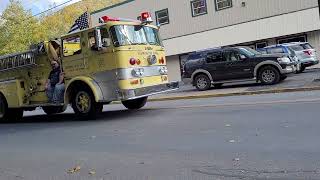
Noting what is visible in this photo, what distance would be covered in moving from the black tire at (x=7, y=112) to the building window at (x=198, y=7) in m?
22.8

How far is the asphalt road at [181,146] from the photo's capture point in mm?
6879

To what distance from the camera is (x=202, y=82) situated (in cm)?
2280

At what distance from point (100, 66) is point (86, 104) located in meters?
1.24

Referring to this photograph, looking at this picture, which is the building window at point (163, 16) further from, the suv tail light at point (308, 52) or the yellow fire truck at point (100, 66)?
the yellow fire truck at point (100, 66)

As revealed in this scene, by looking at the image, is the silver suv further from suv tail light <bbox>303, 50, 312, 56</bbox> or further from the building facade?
the building facade

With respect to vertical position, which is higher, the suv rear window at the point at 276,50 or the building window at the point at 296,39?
the building window at the point at 296,39

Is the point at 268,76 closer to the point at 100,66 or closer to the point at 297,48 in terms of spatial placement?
the point at 297,48

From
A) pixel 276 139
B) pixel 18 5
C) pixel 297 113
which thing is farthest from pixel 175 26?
pixel 276 139

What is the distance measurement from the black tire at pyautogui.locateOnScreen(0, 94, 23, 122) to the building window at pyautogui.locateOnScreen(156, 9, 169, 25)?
78.7ft

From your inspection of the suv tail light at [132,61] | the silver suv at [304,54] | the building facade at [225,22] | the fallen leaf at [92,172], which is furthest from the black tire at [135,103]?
the building facade at [225,22]

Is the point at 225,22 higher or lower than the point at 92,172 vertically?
higher

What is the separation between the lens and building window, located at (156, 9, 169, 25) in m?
39.5

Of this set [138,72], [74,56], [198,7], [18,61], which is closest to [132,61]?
[138,72]

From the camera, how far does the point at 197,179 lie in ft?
21.2
